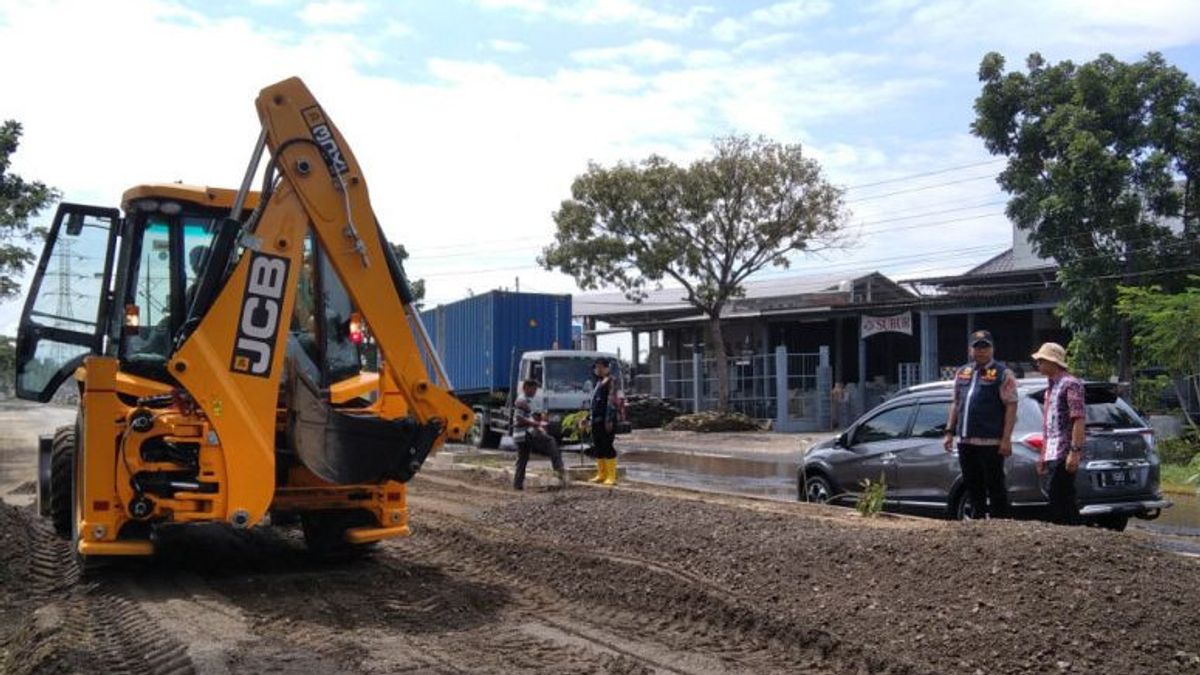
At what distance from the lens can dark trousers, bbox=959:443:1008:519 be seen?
28.6 feet

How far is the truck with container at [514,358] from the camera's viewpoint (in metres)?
24.5

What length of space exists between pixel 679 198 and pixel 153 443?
28.2 m

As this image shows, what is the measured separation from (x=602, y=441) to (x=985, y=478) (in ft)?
20.7

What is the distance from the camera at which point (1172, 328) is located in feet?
54.1

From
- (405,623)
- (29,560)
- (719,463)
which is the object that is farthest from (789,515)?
(719,463)

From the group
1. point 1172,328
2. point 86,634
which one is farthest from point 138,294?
point 1172,328

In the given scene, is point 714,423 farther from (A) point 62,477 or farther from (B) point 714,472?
(A) point 62,477

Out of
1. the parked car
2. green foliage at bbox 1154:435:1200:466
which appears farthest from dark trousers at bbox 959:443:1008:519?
green foliage at bbox 1154:435:1200:466

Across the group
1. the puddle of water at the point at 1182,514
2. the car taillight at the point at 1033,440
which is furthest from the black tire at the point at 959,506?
the puddle of water at the point at 1182,514

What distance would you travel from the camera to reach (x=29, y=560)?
353 inches

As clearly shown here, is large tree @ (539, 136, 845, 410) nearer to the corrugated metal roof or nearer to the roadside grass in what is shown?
the corrugated metal roof

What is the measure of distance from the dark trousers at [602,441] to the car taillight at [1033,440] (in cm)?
573

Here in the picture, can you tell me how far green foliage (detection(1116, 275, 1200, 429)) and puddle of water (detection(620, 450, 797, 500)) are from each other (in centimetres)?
626

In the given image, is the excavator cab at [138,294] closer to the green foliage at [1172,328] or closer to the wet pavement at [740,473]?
the wet pavement at [740,473]
